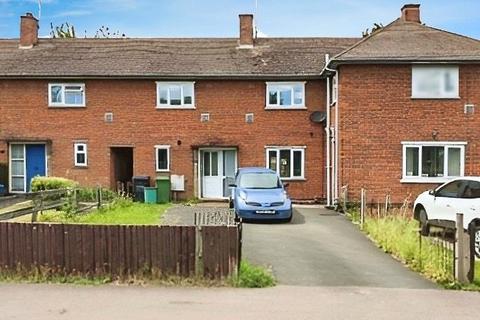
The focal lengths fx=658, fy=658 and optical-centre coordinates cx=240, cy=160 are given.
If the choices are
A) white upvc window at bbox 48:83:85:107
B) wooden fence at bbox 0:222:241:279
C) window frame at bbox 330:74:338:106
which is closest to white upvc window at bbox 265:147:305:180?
window frame at bbox 330:74:338:106

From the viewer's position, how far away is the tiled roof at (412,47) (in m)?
23.7

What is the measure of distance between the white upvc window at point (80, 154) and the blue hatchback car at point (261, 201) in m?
9.16

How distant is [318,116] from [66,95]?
11.0 m

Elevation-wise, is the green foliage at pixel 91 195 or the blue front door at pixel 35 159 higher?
the blue front door at pixel 35 159

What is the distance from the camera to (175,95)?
94.0 ft

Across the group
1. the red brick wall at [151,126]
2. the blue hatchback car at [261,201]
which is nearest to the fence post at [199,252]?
the blue hatchback car at [261,201]

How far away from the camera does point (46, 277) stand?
11477mm

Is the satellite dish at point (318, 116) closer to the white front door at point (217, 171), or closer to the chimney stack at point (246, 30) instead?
the white front door at point (217, 171)

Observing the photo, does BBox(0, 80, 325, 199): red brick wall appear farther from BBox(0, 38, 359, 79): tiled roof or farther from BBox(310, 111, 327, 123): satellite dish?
BBox(0, 38, 359, 79): tiled roof

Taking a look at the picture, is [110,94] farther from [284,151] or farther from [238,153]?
[284,151]

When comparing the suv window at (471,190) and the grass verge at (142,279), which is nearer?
the grass verge at (142,279)

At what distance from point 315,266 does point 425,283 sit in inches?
86.8

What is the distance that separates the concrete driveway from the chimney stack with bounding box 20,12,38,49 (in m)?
16.7

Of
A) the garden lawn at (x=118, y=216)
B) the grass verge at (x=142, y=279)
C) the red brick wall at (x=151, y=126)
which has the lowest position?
the grass verge at (x=142, y=279)
